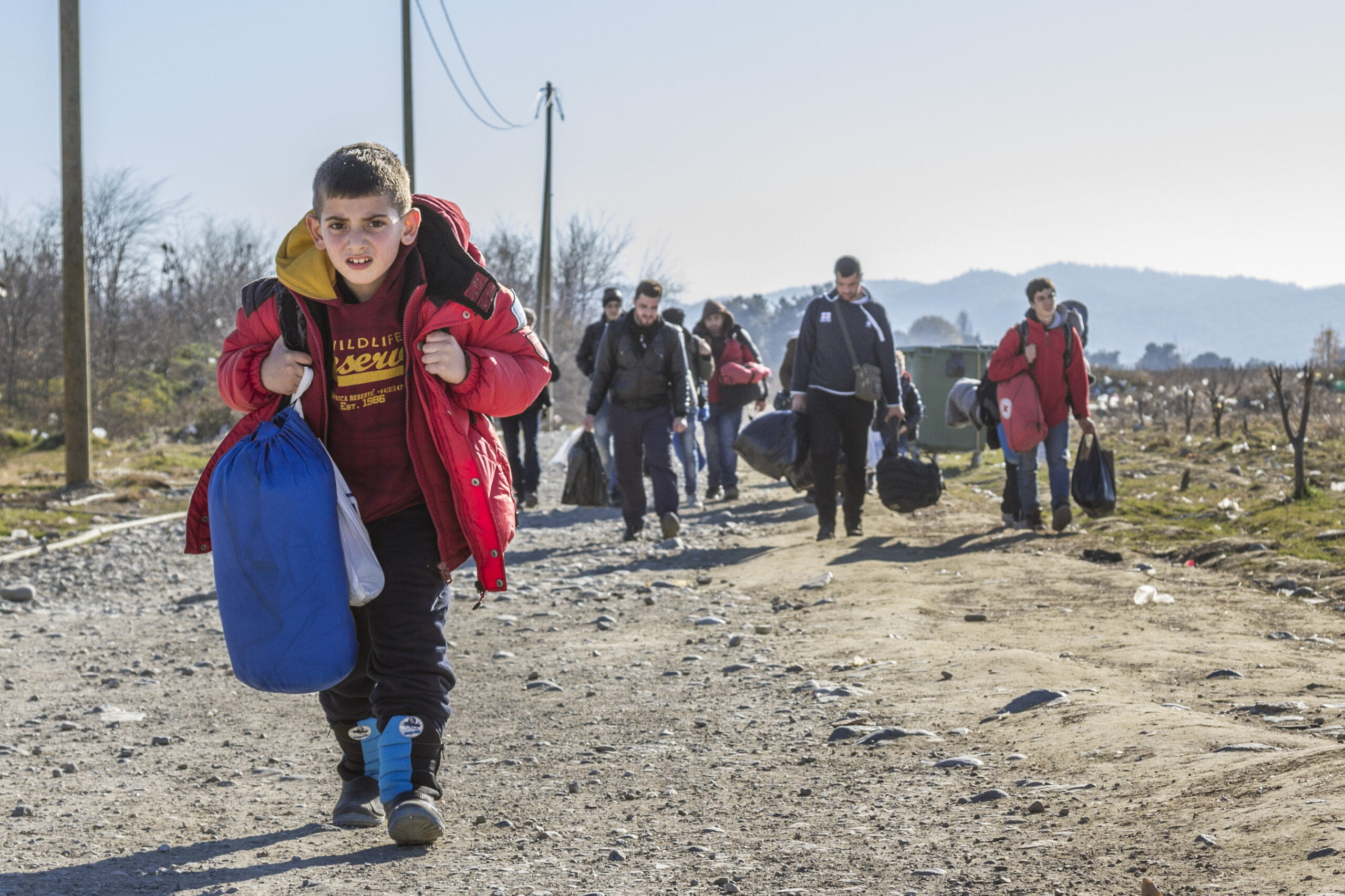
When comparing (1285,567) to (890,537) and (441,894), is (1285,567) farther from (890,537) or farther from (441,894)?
(441,894)

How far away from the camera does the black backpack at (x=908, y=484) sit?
11375mm

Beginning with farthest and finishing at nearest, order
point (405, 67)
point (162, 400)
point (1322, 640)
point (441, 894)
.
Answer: point (162, 400)
point (405, 67)
point (1322, 640)
point (441, 894)

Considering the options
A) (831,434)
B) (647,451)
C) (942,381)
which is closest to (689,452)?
(647,451)

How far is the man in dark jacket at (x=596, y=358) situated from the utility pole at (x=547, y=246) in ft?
57.0

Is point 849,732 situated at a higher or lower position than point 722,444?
lower

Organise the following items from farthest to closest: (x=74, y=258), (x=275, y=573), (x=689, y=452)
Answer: (x=74, y=258) < (x=689, y=452) < (x=275, y=573)

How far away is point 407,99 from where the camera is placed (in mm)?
20625

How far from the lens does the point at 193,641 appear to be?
7.50 m

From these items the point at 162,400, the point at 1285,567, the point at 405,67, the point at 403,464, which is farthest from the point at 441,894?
the point at 162,400

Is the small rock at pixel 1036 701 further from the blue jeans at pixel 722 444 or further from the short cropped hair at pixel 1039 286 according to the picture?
the blue jeans at pixel 722 444

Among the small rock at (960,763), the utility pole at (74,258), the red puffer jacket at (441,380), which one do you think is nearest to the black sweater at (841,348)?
the small rock at (960,763)

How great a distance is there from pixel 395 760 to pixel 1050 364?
8325 millimetres

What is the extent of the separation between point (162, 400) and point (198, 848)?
96.1 ft

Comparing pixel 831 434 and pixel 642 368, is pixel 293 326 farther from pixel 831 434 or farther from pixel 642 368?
pixel 831 434
